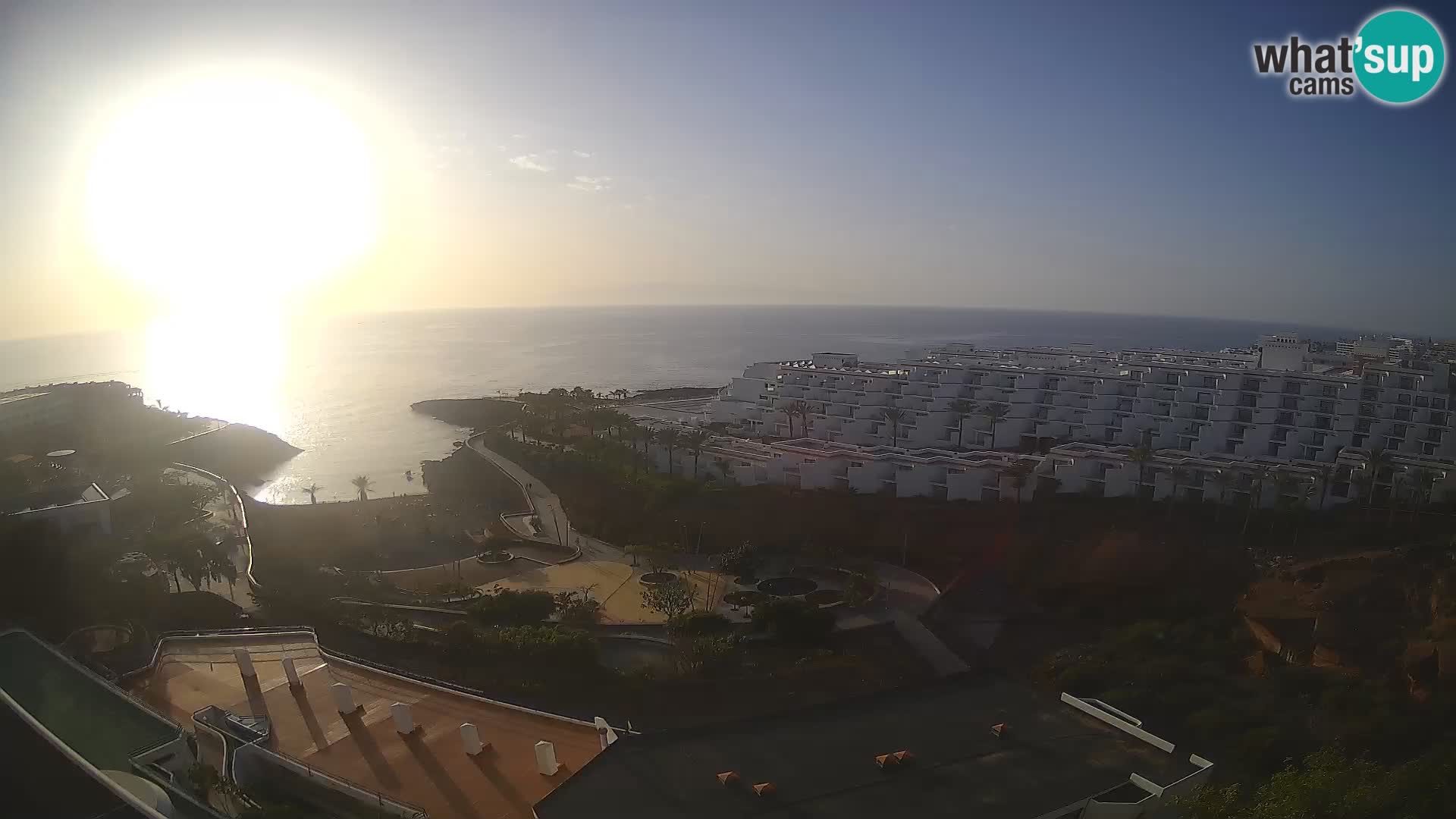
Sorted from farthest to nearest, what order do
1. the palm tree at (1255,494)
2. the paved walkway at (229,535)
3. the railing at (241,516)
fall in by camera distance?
1. the palm tree at (1255,494)
2. the railing at (241,516)
3. the paved walkway at (229,535)

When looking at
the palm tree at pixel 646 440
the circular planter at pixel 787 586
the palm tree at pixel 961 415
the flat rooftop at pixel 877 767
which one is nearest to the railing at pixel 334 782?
Answer: the flat rooftop at pixel 877 767

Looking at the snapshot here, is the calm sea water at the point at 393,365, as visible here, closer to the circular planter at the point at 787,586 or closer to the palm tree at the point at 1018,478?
the circular planter at the point at 787,586

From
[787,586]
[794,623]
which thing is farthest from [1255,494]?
[794,623]

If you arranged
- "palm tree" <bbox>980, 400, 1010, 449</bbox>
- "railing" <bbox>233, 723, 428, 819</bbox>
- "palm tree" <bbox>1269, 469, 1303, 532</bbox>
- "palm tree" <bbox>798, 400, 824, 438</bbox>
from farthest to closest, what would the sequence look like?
"palm tree" <bbox>798, 400, 824, 438</bbox> → "palm tree" <bbox>980, 400, 1010, 449</bbox> → "palm tree" <bbox>1269, 469, 1303, 532</bbox> → "railing" <bbox>233, 723, 428, 819</bbox>

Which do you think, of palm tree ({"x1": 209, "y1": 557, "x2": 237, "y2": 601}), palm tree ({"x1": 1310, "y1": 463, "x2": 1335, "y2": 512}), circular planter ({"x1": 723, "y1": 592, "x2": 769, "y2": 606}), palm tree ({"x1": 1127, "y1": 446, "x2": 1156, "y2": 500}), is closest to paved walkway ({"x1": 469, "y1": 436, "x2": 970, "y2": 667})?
circular planter ({"x1": 723, "y1": 592, "x2": 769, "y2": 606})

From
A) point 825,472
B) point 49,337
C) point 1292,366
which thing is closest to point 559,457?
point 825,472

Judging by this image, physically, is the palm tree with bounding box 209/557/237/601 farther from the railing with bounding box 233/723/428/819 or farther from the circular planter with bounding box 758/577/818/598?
the circular planter with bounding box 758/577/818/598
